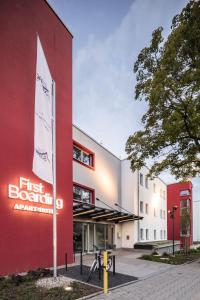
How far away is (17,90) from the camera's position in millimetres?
12820

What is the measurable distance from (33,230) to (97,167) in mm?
11470

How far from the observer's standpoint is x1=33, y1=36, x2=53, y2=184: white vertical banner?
9758mm

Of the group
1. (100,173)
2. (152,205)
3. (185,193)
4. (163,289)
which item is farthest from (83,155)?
(185,193)

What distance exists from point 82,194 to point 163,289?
1201cm

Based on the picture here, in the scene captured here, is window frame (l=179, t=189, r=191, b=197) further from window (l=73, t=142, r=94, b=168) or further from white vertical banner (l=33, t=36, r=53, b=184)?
white vertical banner (l=33, t=36, r=53, b=184)

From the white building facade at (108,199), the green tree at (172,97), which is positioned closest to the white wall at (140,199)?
the white building facade at (108,199)

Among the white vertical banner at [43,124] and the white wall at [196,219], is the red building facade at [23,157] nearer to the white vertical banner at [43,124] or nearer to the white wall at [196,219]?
the white vertical banner at [43,124]

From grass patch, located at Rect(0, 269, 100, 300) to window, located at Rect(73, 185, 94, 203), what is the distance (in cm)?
981

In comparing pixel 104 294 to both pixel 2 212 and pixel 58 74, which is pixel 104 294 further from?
pixel 58 74

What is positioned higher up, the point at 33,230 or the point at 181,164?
the point at 181,164

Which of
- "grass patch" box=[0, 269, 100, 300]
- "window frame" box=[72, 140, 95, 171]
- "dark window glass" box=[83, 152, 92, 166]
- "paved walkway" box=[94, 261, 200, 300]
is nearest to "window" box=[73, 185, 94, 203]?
"window frame" box=[72, 140, 95, 171]

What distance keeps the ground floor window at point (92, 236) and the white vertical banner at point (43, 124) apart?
31.9 ft

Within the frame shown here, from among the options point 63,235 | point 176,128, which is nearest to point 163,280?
point 63,235

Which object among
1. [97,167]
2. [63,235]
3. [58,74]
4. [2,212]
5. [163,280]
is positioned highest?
[58,74]
